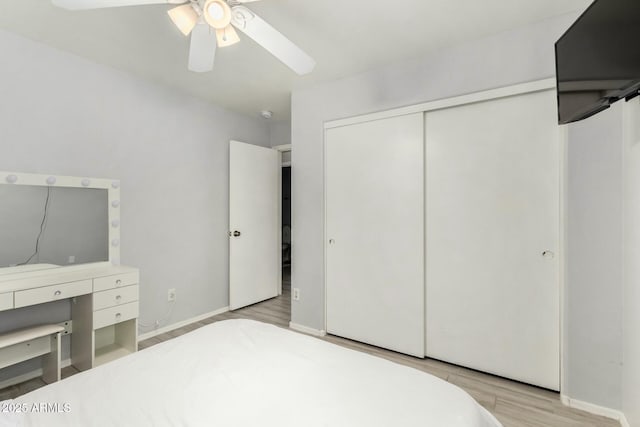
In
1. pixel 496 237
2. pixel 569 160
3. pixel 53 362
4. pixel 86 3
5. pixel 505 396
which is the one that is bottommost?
pixel 505 396

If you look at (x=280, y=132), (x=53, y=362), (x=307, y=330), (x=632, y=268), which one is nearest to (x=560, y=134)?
(x=632, y=268)

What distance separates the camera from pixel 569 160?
6.19 feet

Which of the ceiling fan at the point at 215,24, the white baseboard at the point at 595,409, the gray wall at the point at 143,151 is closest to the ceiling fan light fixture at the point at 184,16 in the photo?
the ceiling fan at the point at 215,24

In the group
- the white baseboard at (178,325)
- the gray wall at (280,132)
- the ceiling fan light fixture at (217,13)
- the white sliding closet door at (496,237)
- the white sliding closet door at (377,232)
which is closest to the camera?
the ceiling fan light fixture at (217,13)

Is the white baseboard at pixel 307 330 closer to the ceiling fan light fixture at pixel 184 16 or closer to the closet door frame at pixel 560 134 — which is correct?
the closet door frame at pixel 560 134

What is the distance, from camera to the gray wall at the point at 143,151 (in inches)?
85.0

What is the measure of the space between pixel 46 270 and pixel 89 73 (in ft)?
5.14

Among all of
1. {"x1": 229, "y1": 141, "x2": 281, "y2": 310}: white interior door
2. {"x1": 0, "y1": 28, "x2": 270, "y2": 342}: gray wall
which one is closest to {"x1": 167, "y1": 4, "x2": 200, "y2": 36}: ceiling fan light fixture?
{"x1": 0, "y1": 28, "x2": 270, "y2": 342}: gray wall

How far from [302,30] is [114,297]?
233 centimetres

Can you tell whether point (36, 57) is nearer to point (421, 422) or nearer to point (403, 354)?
point (421, 422)

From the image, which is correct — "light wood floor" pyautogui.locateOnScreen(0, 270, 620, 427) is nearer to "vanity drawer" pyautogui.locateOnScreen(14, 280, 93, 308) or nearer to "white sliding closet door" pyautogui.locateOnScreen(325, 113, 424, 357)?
"white sliding closet door" pyautogui.locateOnScreen(325, 113, 424, 357)

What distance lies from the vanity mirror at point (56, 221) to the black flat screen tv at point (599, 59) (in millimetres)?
3114

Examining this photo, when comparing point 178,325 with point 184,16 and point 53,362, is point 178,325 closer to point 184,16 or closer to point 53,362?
point 53,362

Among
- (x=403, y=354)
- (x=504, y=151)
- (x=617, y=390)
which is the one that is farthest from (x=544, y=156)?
(x=403, y=354)
